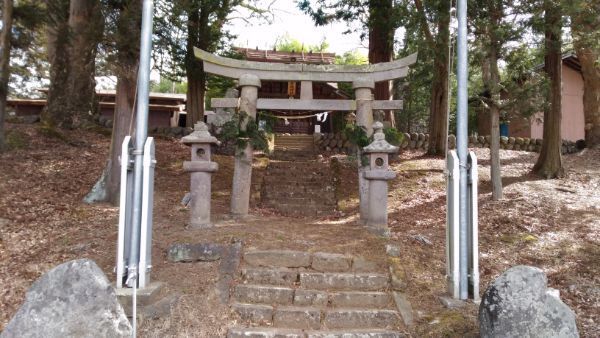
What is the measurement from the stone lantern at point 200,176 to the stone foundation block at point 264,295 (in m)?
2.33

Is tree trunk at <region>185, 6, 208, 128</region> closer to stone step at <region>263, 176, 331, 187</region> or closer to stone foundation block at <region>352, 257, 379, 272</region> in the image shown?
stone step at <region>263, 176, 331, 187</region>

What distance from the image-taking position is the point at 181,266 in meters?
6.36

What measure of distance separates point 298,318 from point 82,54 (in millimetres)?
10149

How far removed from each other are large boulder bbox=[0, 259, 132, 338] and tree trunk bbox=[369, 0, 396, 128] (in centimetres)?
1091

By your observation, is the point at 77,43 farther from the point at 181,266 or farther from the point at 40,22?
the point at 181,266

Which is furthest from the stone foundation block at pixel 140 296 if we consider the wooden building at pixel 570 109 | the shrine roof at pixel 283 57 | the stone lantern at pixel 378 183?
the wooden building at pixel 570 109

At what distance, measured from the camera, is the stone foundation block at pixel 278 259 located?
6.45m

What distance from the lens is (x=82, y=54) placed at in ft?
40.1

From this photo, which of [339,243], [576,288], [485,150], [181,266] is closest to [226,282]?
[181,266]

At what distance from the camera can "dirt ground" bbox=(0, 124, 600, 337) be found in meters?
5.57

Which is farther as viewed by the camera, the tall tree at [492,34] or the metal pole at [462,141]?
the tall tree at [492,34]

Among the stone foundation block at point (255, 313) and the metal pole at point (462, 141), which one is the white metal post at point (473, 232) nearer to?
the metal pole at point (462, 141)

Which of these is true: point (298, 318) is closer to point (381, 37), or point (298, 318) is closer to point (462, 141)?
point (462, 141)

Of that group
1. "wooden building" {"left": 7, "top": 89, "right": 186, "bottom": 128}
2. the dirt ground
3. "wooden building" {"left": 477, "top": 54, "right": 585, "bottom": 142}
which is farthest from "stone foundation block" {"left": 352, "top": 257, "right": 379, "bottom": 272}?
"wooden building" {"left": 7, "top": 89, "right": 186, "bottom": 128}
